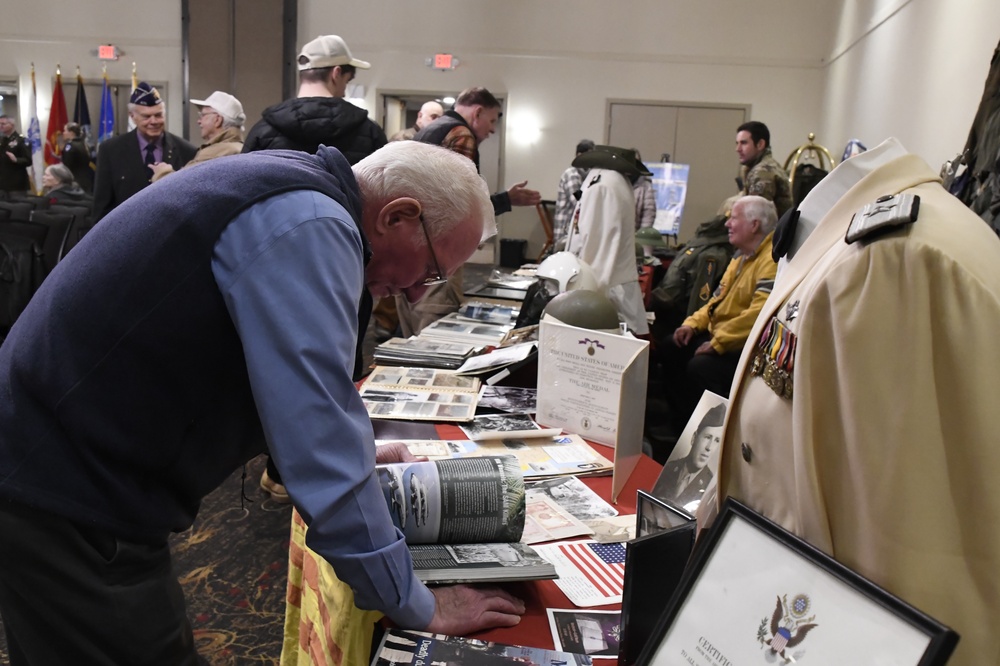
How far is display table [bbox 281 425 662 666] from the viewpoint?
3.43ft

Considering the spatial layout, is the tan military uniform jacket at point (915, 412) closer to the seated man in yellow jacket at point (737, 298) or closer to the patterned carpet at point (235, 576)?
the patterned carpet at point (235, 576)

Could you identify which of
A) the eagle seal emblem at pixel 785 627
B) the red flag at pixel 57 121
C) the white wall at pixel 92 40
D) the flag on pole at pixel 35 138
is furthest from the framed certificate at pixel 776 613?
the flag on pole at pixel 35 138

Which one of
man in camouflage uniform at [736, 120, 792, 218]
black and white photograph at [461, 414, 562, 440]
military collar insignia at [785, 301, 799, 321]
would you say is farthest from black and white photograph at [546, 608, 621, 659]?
man in camouflage uniform at [736, 120, 792, 218]

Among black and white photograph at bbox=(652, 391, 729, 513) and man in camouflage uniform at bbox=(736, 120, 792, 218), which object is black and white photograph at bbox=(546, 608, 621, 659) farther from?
man in camouflage uniform at bbox=(736, 120, 792, 218)

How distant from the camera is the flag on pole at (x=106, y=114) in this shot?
992 cm

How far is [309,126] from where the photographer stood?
2867mm

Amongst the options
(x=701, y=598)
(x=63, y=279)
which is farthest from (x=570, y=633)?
(x=63, y=279)

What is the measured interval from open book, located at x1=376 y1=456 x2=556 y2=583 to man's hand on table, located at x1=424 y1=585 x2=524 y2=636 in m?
Answer: 0.05

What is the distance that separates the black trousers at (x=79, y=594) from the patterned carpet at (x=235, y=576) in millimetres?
977

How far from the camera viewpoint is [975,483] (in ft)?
2.23

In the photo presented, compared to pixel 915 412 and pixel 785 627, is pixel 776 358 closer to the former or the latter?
pixel 915 412

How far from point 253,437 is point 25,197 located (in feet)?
18.4

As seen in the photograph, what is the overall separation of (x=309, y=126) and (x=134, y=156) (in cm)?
144

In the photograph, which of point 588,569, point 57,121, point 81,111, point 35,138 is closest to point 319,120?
point 588,569
